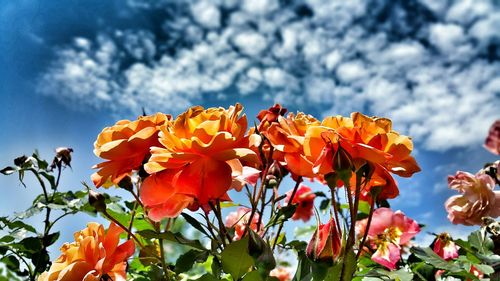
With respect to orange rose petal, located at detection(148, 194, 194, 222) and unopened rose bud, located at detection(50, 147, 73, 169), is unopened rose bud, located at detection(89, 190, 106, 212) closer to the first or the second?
Result: orange rose petal, located at detection(148, 194, 194, 222)

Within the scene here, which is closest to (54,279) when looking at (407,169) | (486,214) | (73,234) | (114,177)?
(73,234)

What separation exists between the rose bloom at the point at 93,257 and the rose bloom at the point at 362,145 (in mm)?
414

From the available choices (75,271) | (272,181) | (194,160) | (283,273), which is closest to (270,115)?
(272,181)

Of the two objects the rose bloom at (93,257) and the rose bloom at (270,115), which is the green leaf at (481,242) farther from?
the rose bloom at (93,257)

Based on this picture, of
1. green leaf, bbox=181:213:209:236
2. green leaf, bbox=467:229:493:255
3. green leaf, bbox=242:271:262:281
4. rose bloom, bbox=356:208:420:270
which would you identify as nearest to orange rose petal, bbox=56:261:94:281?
green leaf, bbox=181:213:209:236

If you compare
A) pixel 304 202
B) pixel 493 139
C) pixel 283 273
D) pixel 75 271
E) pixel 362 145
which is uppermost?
pixel 493 139

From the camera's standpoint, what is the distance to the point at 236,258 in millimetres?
826

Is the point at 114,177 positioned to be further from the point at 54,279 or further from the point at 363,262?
the point at 363,262

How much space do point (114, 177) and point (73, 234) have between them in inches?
6.9

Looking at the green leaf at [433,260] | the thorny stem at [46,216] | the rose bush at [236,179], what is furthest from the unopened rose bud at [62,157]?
Result: the green leaf at [433,260]

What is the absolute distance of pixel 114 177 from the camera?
37.7 inches

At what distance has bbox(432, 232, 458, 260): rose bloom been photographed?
1.28 meters

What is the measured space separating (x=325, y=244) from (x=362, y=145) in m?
0.17

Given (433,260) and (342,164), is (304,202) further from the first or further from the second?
(342,164)
